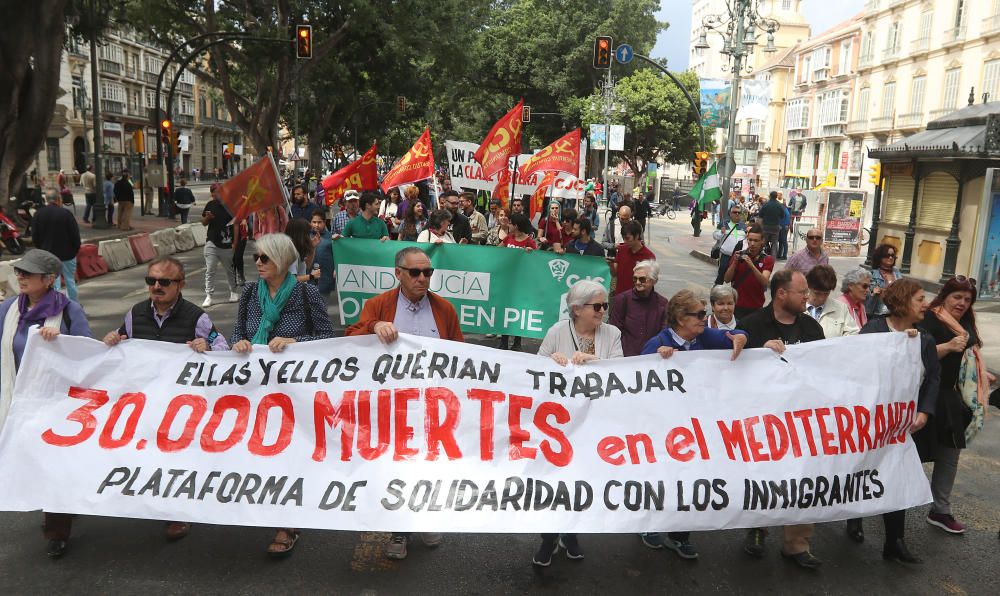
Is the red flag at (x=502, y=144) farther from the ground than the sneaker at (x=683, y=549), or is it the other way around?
the red flag at (x=502, y=144)

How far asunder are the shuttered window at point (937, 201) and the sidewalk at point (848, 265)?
1402mm

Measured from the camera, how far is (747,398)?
4301mm

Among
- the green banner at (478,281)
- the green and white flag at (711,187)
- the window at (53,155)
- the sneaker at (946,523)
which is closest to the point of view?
the sneaker at (946,523)

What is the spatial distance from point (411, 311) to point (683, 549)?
200 centimetres

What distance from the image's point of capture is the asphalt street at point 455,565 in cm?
408

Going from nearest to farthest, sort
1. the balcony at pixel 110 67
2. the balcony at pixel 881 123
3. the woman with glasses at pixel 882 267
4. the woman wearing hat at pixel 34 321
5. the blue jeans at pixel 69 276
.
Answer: the woman wearing hat at pixel 34 321
the woman with glasses at pixel 882 267
the blue jeans at pixel 69 276
the balcony at pixel 881 123
the balcony at pixel 110 67

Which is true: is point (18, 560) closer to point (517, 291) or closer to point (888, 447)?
point (888, 447)

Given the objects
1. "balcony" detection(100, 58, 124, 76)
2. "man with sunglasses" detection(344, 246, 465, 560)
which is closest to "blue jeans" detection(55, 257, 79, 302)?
"man with sunglasses" detection(344, 246, 465, 560)

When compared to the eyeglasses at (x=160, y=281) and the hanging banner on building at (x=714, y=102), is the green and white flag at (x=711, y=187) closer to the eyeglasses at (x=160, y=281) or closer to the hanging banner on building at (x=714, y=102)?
the hanging banner on building at (x=714, y=102)

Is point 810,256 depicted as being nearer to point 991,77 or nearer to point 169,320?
point 169,320

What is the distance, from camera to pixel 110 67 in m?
62.6

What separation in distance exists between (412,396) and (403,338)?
32 centimetres

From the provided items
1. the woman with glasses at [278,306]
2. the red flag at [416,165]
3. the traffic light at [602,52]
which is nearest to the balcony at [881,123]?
the traffic light at [602,52]

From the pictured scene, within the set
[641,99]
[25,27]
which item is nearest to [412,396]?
[25,27]
